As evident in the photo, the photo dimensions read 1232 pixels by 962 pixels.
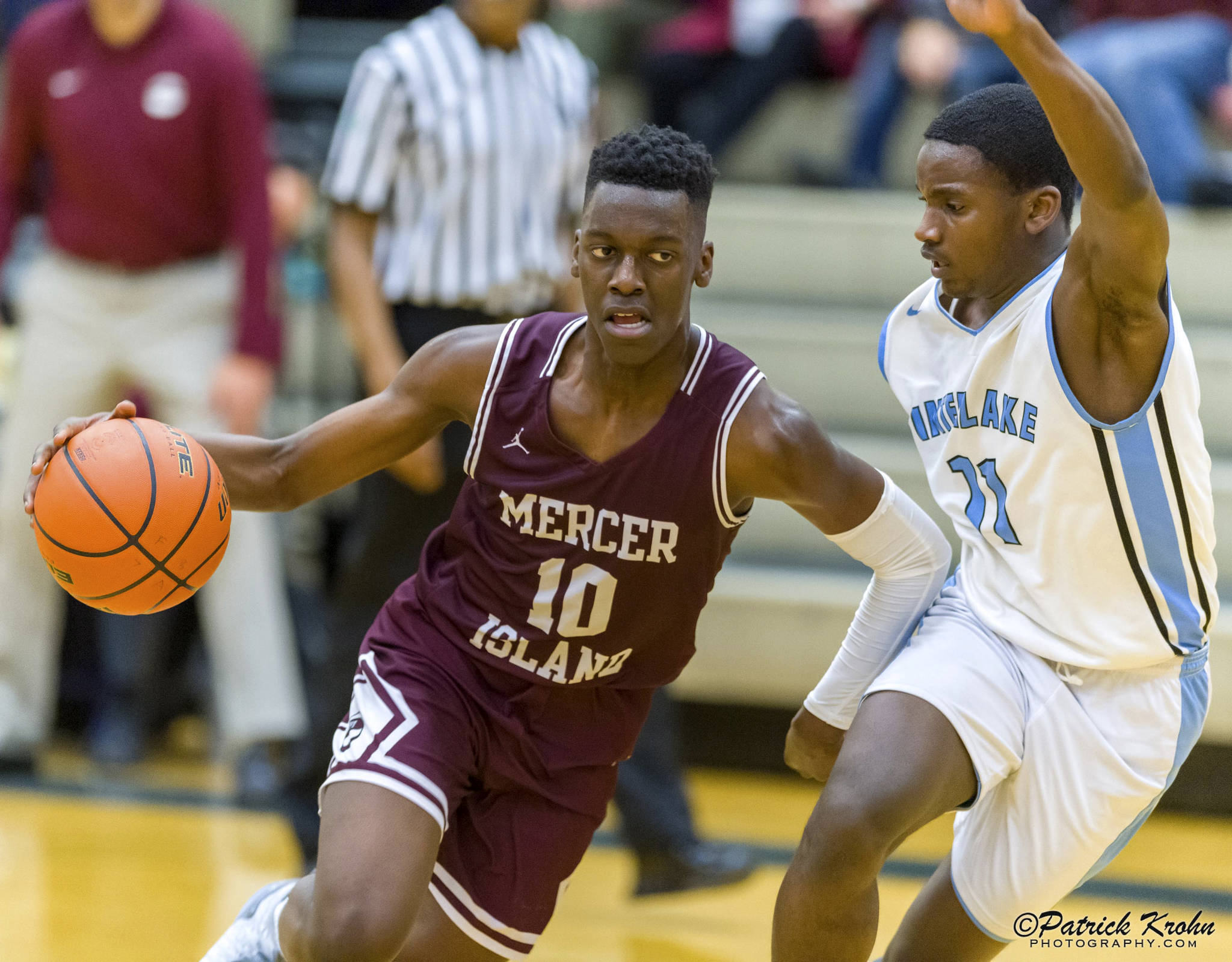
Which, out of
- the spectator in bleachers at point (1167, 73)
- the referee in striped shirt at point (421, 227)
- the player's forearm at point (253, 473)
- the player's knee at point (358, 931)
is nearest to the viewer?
the player's knee at point (358, 931)

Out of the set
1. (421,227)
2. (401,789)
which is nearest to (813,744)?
(401,789)

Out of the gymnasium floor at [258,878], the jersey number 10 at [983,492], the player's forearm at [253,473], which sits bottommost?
the gymnasium floor at [258,878]

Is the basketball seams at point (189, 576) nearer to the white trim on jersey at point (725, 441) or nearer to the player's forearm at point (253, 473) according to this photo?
the player's forearm at point (253, 473)

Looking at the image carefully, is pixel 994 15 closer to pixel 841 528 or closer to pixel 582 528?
pixel 841 528

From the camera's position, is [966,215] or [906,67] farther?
[906,67]

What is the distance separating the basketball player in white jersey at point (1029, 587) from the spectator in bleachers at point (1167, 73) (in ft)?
11.2

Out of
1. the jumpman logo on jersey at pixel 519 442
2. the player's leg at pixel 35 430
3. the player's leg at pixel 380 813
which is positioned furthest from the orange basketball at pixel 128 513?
→ the player's leg at pixel 35 430

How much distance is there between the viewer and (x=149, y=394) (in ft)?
16.7

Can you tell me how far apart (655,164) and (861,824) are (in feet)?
3.58

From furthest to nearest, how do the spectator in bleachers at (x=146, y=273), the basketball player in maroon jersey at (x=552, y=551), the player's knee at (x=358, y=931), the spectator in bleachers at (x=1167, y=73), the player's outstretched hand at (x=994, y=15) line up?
the spectator in bleachers at (x=1167, y=73)
the spectator in bleachers at (x=146, y=273)
the basketball player in maroon jersey at (x=552, y=551)
the player's knee at (x=358, y=931)
the player's outstretched hand at (x=994, y=15)

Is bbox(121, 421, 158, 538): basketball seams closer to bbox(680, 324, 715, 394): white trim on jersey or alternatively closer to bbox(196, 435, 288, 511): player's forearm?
bbox(196, 435, 288, 511): player's forearm

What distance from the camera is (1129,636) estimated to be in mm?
2701

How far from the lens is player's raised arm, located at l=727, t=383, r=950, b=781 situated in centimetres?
267

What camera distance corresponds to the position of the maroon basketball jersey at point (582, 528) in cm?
270
